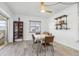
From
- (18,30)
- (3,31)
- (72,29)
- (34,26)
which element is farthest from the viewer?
(34,26)

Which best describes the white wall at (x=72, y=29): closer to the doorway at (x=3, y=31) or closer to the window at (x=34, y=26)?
the window at (x=34, y=26)

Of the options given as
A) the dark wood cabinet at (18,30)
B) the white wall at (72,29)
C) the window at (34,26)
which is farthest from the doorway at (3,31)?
the white wall at (72,29)

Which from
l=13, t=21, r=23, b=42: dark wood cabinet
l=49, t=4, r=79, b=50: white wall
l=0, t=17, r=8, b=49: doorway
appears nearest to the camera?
l=49, t=4, r=79, b=50: white wall

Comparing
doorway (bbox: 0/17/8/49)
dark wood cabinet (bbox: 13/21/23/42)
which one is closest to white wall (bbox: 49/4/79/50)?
doorway (bbox: 0/17/8/49)

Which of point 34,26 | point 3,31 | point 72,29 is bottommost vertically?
point 3,31

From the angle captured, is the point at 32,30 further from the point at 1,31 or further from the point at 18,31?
the point at 1,31

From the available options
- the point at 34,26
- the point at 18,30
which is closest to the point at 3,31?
the point at 18,30

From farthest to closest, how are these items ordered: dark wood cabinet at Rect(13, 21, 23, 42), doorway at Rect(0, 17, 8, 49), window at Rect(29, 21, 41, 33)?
window at Rect(29, 21, 41, 33)
dark wood cabinet at Rect(13, 21, 23, 42)
doorway at Rect(0, 17, 8, 49)

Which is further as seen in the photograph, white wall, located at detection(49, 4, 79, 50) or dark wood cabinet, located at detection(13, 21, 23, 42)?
dark wood cabinet, located at detection(13, 21, 23, 42)

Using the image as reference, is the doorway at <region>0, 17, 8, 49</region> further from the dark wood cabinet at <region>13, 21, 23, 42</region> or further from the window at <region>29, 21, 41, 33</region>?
the window at <region>29, 21, 41, 33</region>

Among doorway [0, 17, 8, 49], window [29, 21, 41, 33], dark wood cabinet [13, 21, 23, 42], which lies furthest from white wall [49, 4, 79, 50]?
dark wood cabinet [13, 21, 23, 42]

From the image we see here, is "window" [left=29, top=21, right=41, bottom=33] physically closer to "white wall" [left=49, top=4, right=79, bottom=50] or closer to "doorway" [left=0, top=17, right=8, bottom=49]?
"doorway" [left=0, top=17, right=8, bottom=49]

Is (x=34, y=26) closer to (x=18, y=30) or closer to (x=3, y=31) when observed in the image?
(x=18, y=30)

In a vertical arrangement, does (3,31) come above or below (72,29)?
below
